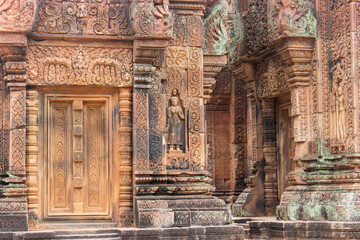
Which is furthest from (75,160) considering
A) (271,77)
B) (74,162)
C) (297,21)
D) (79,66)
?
(271,77)

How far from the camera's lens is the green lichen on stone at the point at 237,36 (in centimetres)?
1800

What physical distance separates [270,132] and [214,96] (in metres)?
2.13

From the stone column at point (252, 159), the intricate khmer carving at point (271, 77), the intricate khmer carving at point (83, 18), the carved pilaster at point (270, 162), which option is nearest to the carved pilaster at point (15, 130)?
the intricate khmer carving at point (83, 18)

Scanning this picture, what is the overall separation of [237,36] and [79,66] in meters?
5.77

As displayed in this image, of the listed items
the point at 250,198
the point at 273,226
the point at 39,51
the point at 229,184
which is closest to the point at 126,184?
the point at 39,51

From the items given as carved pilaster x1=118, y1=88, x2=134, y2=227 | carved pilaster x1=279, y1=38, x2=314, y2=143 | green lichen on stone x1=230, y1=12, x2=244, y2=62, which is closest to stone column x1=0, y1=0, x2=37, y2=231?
carved pilaster x1=118, y1=88, x2=134, y2=227

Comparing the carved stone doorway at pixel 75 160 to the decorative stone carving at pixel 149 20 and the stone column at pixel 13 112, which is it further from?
the decorative stone carving at pixel 149 20

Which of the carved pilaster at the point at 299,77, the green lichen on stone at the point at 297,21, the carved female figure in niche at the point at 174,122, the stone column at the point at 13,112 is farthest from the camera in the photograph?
the carved pilaster at the point at 299,77

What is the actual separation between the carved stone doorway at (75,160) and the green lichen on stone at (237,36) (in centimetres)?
545

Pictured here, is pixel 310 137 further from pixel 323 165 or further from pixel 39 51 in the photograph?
pixel 39 51

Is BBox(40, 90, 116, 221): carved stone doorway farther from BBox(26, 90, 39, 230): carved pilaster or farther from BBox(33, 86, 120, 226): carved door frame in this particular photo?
BBox(26, 90, 39, 230): carved pilaster

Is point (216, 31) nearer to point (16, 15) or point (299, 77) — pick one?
point (299, 77)

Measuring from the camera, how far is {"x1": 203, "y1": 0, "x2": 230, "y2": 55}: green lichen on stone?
14555mm

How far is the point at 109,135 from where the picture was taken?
13.2 m
